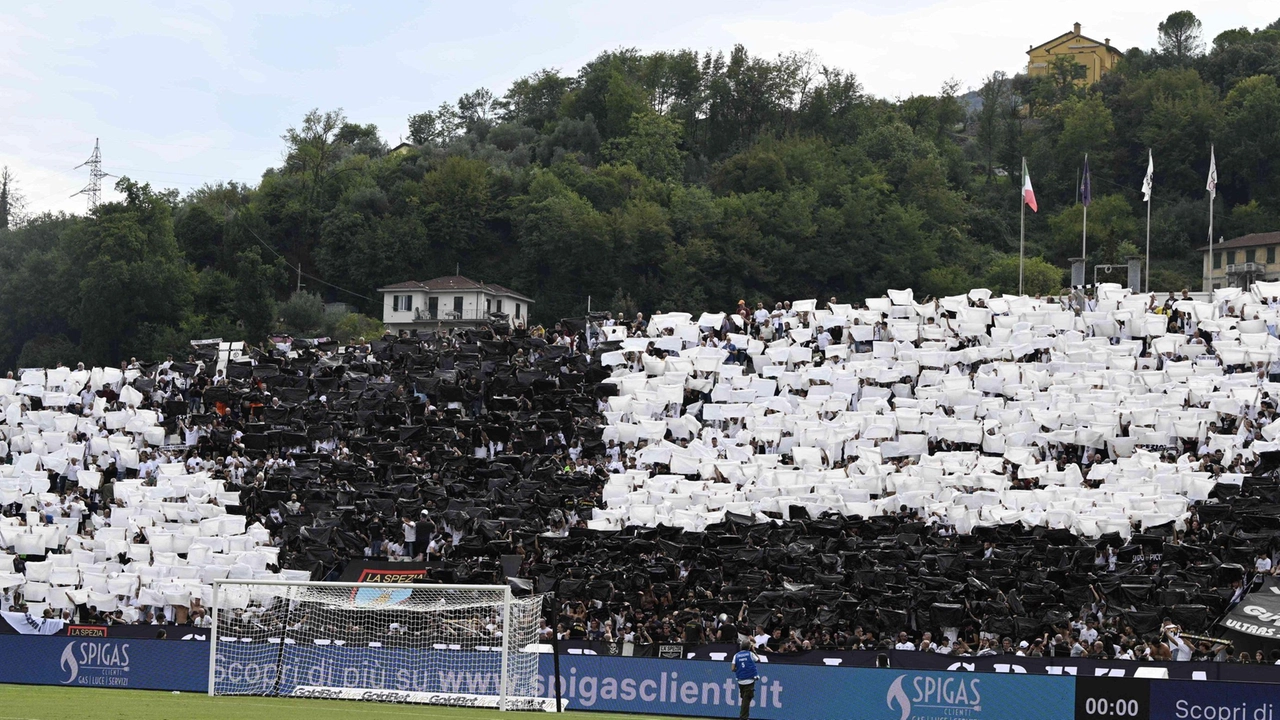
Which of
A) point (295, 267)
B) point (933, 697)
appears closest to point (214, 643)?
point (933, 697)

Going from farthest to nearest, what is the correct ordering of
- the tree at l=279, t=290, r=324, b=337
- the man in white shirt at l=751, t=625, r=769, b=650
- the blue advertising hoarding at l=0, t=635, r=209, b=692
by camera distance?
the tree at l=279, t=290, r=324, b=337 → the man in white shirt at l=751, t=625, r=769, b=650 → the blue advertising hoarding at l=0, t=635, r=209, b=692

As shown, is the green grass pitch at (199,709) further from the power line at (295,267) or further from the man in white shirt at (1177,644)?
the power line at (295,267)

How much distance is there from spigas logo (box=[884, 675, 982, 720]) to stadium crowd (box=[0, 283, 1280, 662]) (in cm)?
→ 505

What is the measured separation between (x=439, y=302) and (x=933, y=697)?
80.5 m

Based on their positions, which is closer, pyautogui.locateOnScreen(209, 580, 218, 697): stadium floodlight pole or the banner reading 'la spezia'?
the banner reading 'la spezia'

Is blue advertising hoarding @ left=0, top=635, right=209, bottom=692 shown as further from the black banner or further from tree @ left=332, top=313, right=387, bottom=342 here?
tree @ left=332, top=313, right=387, bottom=342

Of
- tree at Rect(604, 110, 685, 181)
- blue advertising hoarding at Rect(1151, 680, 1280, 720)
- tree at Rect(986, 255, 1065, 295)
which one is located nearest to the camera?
blue advertising hoarding at Rect(1151, 680, 1280, 720)

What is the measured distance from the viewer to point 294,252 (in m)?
119

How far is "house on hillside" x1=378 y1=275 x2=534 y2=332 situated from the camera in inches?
4001

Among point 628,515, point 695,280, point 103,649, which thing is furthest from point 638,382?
point 695,280

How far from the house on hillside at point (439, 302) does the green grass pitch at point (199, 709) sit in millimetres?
74643

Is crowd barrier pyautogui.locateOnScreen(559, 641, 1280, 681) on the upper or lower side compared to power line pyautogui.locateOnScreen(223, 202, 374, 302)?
lower

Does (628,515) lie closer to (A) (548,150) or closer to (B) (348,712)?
(B) (348,712)

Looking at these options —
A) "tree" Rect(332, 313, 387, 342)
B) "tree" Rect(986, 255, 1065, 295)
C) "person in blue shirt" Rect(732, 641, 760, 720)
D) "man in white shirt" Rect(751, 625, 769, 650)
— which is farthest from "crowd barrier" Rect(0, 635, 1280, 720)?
"tree" Rect(986, 255, 1065, 295)
